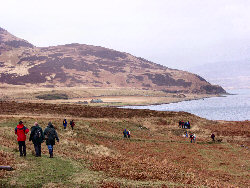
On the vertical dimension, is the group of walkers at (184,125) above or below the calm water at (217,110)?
above

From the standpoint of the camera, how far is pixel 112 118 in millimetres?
54750

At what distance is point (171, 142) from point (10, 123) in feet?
74.1

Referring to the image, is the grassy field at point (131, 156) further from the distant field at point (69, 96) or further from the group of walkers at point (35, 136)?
the distant field at point (69, 96)

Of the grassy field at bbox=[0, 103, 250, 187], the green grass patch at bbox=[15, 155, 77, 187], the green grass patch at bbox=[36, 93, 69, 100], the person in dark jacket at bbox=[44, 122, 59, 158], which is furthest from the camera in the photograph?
the green grass patch at bbox=[36, 93, 69, 100]

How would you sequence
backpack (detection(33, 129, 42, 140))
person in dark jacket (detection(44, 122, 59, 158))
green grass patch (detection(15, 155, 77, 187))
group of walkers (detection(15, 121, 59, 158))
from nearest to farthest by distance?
green grass patch (detection(15, 155, 77, 187)) < group of walkers (detection(15, 121, 59, 158)) < backpack (detection(33, 129, 42, 140)) < person in dark jacket (detection(44, 122, 59, 158))

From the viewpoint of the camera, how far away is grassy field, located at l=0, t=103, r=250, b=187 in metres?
15.8

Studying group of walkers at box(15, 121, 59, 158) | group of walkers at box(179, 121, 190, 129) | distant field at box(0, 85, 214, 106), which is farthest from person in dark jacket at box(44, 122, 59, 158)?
distant field at box(0, 85, 214, 106)

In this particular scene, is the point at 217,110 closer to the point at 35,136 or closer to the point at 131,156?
the point at 131,156

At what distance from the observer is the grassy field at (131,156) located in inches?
620

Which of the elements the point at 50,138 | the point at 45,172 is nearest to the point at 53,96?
the point at 50,138

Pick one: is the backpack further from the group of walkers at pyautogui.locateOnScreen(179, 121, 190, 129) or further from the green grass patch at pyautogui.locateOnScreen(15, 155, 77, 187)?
the group of walkers at pyautogui.locateOnScreen(179, 121, 190, 129)

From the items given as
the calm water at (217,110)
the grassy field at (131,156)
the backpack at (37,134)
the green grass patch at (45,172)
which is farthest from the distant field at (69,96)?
the green grass patch at (45,172)

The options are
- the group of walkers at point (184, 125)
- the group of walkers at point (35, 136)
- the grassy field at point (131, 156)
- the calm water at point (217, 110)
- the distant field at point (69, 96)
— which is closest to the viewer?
the grassy field at point (131, 156)

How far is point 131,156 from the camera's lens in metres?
29.3
